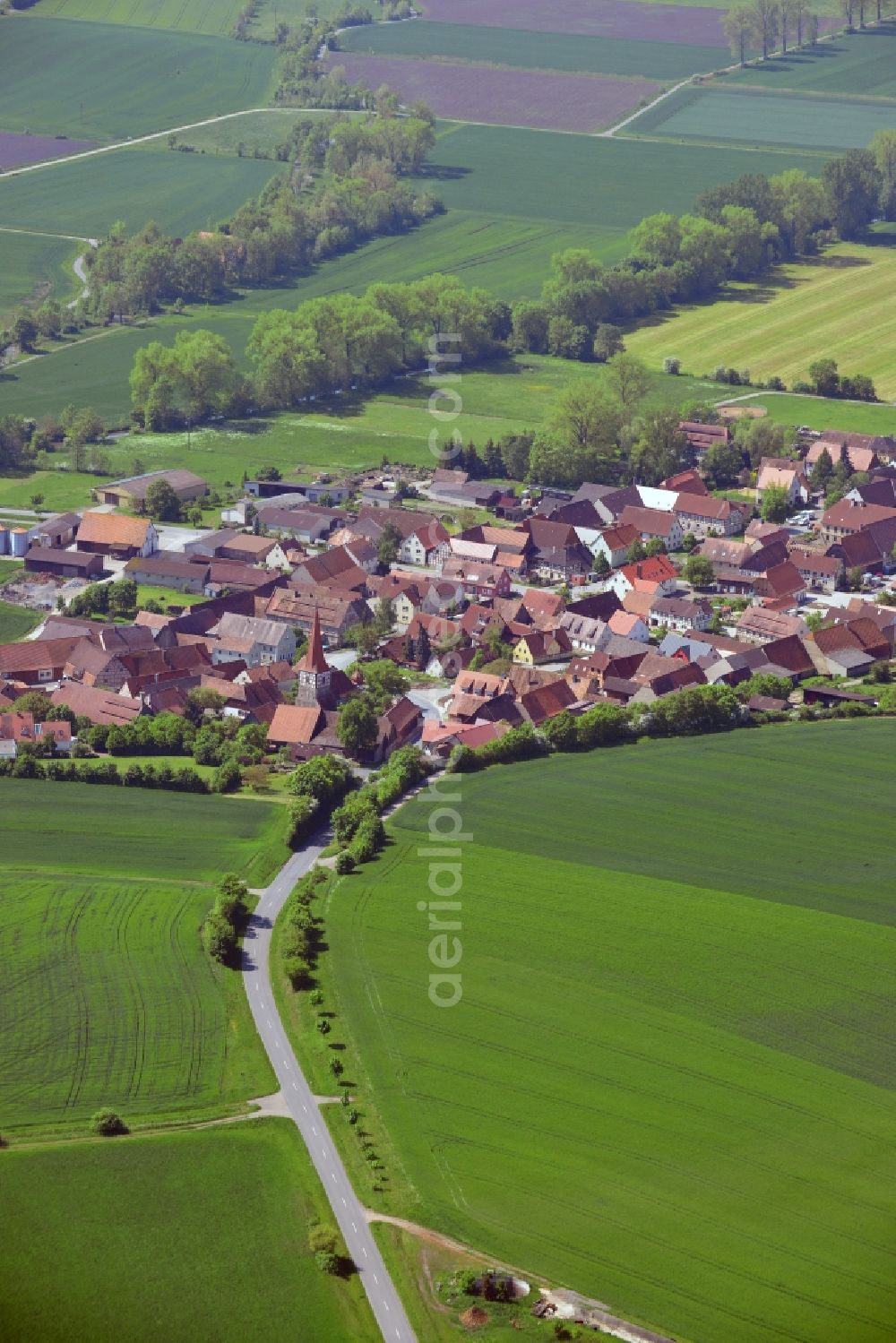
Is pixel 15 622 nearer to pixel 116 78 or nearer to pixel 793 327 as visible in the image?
pixel 793 327

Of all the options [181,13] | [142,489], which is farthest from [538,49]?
[142,489]

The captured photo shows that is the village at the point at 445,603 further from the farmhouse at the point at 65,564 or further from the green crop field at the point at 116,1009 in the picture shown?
the green crop field at the point at 116,1009

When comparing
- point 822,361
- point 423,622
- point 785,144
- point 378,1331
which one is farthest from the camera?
point 785,144

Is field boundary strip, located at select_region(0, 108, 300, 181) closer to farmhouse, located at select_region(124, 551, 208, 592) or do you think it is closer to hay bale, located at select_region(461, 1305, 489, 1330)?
farmhouse, located at select_region(124, 551, 208, 592)

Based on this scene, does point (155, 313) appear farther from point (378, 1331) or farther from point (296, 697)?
point (378, 1331)

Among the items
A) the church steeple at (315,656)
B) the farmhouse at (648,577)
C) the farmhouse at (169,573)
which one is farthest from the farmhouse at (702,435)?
the church steeple at (315,656)

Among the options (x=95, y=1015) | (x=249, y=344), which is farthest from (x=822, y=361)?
(x=95, y=1015)
